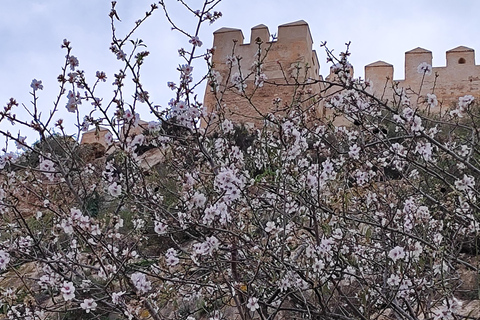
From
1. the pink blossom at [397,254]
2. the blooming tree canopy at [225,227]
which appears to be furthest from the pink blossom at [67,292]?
the pink blossom at [397,254]

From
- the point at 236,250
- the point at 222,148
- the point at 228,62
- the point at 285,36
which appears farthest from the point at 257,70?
the point at 285,36

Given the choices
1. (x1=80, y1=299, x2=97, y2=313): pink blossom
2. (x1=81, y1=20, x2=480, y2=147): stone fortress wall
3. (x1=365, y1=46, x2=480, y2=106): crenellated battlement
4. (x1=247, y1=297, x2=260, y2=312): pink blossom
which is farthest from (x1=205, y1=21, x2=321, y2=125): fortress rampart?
(x1=80, y1=299, x2=97, y2=313): pink blossom

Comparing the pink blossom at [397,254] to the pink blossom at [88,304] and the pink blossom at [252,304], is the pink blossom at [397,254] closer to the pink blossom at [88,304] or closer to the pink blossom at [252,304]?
the pink blossom at [252,304]

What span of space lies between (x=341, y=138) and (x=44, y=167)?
2.27 metres

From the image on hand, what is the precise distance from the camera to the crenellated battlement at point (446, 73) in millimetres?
14961

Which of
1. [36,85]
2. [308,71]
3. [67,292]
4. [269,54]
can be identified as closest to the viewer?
[67,292]

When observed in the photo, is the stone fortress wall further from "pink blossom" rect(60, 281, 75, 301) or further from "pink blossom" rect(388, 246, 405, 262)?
"pink blossom" rect(60, 281, 75, 301)

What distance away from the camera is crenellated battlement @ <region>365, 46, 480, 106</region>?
14961 mm

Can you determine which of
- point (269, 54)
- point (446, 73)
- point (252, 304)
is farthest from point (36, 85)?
point (446, 73)

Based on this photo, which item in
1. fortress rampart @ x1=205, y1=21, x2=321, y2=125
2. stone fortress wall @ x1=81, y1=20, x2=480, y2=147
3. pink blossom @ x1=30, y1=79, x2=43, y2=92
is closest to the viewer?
pink blossom @ x1=30, y1=79, x2=43, y2=92

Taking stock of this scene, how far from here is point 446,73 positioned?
50.2 feet

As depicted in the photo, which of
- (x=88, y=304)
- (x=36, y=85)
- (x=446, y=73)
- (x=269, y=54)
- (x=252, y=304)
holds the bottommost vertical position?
(x=252, y=304)

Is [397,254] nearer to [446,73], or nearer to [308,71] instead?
[308,71]

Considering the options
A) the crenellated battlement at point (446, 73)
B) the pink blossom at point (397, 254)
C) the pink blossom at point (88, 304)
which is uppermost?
the crenellated battlement at point (446, 73)
